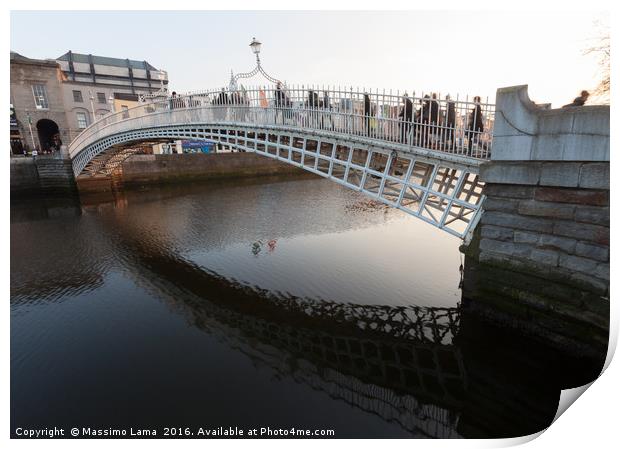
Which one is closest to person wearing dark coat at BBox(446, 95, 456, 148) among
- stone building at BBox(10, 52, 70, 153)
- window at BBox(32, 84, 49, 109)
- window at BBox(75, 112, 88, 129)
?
stone building at BBox(10, 52, 70, 153)

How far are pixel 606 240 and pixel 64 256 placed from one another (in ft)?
43.3

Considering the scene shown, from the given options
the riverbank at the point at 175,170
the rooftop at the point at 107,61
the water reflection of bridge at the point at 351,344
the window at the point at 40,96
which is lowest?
the water reflection of bridge at the point at 351,344

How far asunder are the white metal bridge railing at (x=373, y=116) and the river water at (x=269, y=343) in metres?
3.35

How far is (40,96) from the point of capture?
2842 centimetres

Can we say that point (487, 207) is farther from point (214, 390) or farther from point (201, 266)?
point (201, 266)

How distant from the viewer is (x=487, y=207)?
5820 mm

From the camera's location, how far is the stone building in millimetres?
26900

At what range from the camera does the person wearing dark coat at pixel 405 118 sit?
6729 millimetres

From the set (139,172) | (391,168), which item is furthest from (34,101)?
(391,168)

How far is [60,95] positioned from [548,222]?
122 feet

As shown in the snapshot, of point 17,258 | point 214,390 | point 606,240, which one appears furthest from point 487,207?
point 17,258

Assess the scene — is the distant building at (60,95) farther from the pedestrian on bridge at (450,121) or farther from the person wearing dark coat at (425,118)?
the pedestrian on bridge at (450,121)

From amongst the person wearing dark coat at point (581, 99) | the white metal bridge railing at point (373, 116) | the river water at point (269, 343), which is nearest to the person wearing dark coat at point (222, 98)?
the white metal bridge railing at point (373, 116)

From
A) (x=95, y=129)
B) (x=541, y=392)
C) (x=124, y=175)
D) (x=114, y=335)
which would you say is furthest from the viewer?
(x=124, y=175)
